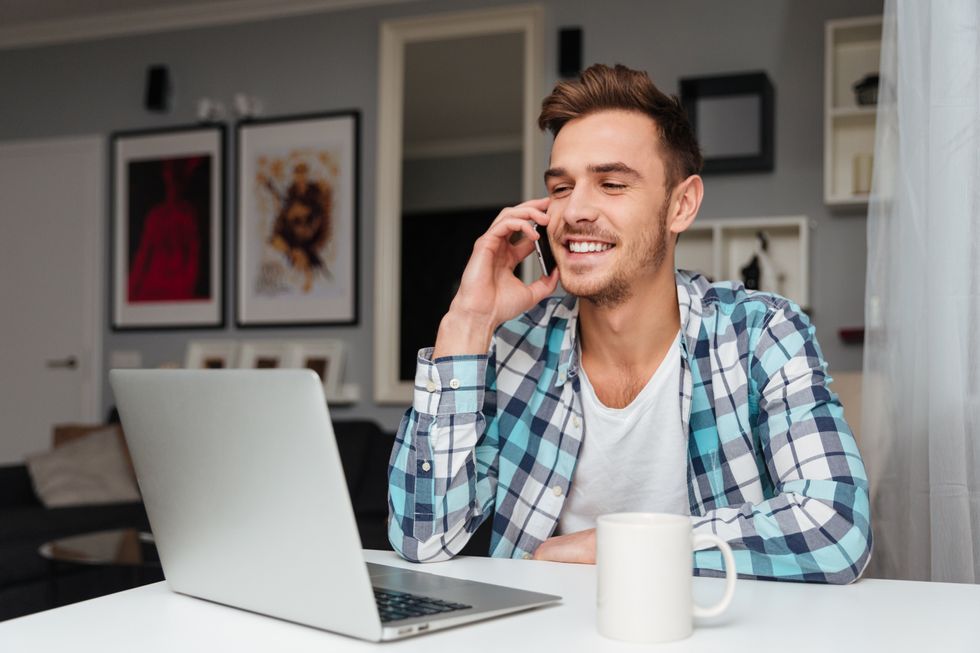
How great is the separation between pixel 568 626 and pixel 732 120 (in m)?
3.35

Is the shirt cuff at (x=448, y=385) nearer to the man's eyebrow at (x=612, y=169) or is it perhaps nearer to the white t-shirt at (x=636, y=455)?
the white t-shirt at (x=636, y=455)

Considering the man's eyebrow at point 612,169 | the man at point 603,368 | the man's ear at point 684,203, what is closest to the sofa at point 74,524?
the man at point 603,368

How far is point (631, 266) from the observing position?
1493 mm

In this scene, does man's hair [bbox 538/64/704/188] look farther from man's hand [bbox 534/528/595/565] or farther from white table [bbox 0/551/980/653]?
white table [bbox 0/551/980/653]

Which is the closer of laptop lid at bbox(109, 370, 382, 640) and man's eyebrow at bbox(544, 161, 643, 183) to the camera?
laptop lid at bbox(109, 370, 382, 640)

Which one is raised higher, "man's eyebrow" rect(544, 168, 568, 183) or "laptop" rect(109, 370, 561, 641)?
"man's eyebrow" rect(544, 168, 568, 183)

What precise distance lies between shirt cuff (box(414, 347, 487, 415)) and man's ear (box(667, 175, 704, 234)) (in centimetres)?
43

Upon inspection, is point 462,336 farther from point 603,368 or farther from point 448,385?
point 603,368

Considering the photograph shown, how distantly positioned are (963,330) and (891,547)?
407 mm

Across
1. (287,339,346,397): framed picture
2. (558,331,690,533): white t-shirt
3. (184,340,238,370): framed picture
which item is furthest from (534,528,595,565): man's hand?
(184,340,238,370): framed picture

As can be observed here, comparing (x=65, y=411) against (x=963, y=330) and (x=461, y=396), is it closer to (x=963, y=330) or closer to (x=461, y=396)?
(x=461, y=396)

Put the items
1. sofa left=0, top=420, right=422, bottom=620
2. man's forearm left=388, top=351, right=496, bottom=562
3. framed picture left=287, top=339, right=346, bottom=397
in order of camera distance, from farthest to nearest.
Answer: framed picture left=287, top=339, right=346, bottom=397
sofa left=0, top=420, right=422, bottom=620
man's forearm left=388, top=351, right=496, bottom=562

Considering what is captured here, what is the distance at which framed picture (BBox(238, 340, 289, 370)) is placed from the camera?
15.3 ft

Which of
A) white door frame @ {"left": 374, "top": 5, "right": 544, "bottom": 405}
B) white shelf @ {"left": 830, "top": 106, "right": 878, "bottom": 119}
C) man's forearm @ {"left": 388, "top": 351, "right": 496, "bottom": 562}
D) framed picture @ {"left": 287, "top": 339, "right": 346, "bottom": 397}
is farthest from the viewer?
framed picture @ {"left": 287, "top": 339, "right": 346, "bottom": 397}
